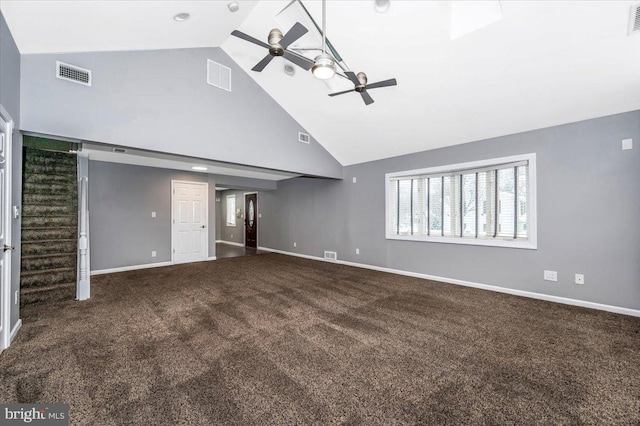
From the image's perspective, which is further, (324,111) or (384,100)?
(324,111)

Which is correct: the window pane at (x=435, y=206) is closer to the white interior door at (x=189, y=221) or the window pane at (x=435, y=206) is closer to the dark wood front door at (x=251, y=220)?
the white interior door at (x=189, y=221)

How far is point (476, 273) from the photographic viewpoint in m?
4.59

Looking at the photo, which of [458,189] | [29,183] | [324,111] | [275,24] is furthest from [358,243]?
[29,183]

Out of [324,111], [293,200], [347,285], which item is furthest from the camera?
[293,200]

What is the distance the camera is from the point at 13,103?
2.64 metres

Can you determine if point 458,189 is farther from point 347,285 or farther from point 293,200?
point 293,200

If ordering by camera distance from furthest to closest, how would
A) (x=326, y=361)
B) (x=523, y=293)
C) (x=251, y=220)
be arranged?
(x=251, y=220) < (x=523, y=293) < (x=326, y=361)

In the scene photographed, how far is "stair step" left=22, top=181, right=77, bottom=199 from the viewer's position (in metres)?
3.72

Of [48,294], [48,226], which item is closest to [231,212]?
[48,226]

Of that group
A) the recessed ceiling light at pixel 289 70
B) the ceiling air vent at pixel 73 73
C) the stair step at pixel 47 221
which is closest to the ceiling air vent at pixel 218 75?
the recessed ceiling light at pixel 289 70

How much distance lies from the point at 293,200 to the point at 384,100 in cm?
444

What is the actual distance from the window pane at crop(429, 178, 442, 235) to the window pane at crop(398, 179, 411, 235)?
1.55ft

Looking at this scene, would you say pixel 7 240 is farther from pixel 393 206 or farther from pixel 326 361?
pixel 393 206

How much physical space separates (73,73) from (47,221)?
2.13 m
